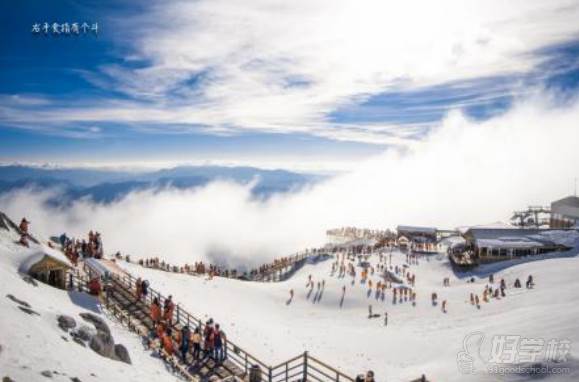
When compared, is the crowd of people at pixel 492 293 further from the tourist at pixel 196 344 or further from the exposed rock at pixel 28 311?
the exposed rock at pixel 28 311

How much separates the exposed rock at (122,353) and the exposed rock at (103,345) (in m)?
0.21

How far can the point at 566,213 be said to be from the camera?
214 ft

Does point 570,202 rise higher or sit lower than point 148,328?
higher

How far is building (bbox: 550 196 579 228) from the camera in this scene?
62697mm

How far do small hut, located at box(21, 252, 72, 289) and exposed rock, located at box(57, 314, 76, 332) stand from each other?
5430 mm

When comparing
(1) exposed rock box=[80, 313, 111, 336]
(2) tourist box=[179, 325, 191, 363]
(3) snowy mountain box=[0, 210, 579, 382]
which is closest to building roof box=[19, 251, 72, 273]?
(3) snowy mountain box=[0, 210, 579, 382]

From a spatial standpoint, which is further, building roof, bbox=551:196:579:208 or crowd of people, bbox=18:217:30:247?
building roof, bbox=551:196:579:208

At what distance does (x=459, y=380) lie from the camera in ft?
58.2

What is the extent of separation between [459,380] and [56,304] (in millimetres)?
18023

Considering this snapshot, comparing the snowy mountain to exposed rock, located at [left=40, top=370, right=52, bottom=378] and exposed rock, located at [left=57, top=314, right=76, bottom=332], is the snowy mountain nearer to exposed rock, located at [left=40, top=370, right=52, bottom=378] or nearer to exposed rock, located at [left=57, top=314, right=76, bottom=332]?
exposed rock, located at [left=40, top=370, right=52, bottom=378]

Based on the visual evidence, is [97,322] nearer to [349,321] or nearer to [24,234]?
[24,234]

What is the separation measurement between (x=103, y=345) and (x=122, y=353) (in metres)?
0.84

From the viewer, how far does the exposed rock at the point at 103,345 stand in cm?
1567

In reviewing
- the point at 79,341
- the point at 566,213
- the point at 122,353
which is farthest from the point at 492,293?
the point at 566,213
